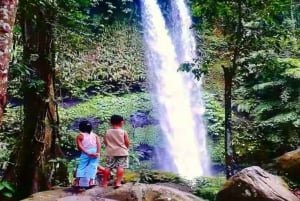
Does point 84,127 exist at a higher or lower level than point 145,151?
higher

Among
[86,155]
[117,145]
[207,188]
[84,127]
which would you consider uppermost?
[84,127]

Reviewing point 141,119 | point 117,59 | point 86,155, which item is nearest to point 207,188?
point 86,155

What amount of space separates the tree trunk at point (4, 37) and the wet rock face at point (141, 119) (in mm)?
13369

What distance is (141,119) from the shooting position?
16344 millimetres

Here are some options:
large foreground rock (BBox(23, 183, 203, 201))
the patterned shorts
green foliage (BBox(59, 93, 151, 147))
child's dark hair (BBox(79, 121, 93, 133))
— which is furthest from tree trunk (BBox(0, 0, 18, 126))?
green foliage (BBox(59, 93, 151, 147))

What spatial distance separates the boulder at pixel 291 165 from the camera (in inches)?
257

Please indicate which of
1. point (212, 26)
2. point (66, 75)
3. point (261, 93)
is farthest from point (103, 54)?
point (212, 26)

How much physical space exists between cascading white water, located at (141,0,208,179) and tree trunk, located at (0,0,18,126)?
38.2 feet

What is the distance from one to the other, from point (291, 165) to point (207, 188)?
142 centimetres

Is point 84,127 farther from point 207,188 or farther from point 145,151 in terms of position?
point 145,151

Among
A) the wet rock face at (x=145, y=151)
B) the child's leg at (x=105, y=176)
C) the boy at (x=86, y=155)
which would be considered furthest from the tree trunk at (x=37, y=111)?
the wet rock face at (x=145, y=151)

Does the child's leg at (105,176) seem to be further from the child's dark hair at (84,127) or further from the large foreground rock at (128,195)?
the child's dark hair at (84,127)

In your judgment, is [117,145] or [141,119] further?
[141,119]

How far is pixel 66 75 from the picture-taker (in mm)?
8633
